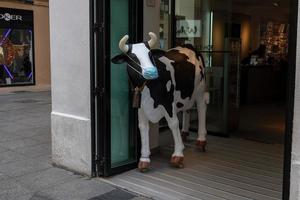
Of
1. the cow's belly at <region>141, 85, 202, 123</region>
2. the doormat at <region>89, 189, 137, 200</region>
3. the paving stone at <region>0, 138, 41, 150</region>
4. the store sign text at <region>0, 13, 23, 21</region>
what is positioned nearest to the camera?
the doormat at <region>89, 189, 137, 200</region>

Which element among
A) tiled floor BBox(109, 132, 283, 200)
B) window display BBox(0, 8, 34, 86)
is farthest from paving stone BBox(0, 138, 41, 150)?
window display BBox(0, 8, 34, 86)

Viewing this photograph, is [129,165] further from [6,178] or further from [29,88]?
[29,88]

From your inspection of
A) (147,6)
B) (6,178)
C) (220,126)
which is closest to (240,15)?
(220,126)

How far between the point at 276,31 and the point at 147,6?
12.0 metres

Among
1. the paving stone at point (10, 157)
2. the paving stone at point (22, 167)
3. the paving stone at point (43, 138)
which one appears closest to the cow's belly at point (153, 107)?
the paving stone at point (22, 167)

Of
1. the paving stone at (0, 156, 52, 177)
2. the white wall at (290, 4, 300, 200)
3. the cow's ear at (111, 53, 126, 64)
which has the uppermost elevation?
the cow's ear at (111, 53, 126, 64)

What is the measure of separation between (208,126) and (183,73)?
2.34 meters

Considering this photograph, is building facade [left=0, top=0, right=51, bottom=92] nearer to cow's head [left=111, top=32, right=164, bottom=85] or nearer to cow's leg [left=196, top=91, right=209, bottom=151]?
cow's leg [left=196, top=91, right=209, bottom=151]

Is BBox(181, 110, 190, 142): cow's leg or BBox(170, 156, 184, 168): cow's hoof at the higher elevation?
BBox(181, 110, 190, 142): cow's leg

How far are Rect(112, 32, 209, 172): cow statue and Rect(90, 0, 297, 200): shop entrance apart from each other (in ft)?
0.90

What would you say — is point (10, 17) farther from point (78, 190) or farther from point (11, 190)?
point (78, 190)

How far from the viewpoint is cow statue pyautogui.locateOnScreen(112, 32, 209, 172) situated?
5.39 m

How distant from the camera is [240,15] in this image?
48.3ft

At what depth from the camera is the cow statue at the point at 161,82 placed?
5387 millimetres
